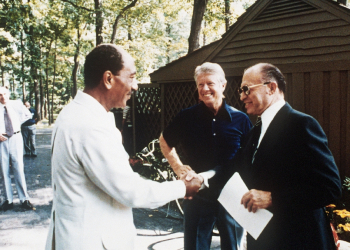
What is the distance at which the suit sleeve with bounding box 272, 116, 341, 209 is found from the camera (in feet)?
5.74

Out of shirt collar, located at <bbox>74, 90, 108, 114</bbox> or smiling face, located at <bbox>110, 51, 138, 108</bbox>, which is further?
smiling face, located at <bbox>110, 51, 138, 108</bbox>

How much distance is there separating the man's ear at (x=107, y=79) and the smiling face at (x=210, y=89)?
124 cm

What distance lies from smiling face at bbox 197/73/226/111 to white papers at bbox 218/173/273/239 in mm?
894

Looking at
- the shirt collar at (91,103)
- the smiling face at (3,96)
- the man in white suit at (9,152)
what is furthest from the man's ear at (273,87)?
the smiling face at (3,96)

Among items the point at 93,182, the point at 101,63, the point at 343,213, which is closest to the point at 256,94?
the point at 101,63

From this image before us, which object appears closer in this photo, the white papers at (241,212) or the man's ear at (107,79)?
the man's ear at (107,79)

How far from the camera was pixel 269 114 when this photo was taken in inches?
81.1

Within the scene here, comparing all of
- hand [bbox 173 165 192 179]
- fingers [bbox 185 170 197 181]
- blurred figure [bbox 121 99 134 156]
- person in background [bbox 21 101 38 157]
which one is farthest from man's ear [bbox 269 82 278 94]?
person in background [bbox 21 101 38 157]

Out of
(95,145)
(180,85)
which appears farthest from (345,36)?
(95,145)

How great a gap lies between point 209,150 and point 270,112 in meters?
0.84

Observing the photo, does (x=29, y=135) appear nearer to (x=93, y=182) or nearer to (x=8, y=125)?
(x=8, y=125)

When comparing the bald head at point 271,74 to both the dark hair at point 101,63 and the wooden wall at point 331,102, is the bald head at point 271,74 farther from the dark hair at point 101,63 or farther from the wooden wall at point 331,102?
the wooden wall at point 331,102

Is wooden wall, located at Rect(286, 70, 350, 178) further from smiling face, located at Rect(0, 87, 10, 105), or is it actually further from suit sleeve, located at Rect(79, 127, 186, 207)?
smiling face, located at Rect(0, 87, 10, 105)

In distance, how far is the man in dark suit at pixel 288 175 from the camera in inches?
69.4
